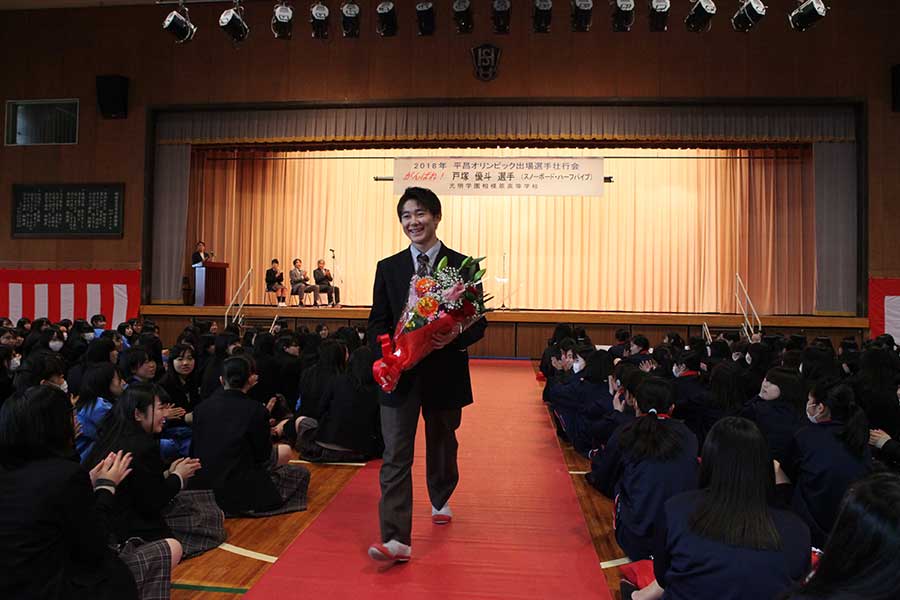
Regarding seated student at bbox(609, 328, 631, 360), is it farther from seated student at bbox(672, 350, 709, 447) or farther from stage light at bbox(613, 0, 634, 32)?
stage light at bbox(613, 0, 634, 32)

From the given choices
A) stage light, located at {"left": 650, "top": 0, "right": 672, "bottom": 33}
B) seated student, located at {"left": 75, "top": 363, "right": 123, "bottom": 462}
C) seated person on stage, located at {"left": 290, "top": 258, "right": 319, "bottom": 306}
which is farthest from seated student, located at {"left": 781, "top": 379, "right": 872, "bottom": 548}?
seated person on stage, located at {"left": 290, "top": 258, "right": 319, "bottom": 306}

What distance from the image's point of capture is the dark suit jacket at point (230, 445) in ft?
11.0

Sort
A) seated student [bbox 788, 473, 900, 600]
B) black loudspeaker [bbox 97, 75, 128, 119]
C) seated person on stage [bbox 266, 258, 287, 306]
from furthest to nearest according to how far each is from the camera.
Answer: seated person on stage [bbox 266, 258, 287, 306] → black loudspeaker [bbox 97, 75, 128, 119] → seated student [bbox 788, 473, 900, 600]

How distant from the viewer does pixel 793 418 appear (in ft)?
11.2

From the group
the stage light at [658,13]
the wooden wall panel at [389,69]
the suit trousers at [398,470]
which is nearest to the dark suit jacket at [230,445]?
the suit trousers at [398,470]

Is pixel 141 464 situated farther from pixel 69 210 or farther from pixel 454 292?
pixel 69 210

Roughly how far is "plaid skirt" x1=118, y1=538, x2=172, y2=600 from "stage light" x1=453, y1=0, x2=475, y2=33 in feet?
26.7

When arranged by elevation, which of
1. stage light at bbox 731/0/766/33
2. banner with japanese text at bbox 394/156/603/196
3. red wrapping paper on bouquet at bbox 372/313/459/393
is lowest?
red wrapping paper on bouquet at bbox 372/313/459/393

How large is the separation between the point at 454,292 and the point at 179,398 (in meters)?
2.75

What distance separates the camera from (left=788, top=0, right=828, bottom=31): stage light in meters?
8.16

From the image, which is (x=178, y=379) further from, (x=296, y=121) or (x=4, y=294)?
(x=4, y=294)

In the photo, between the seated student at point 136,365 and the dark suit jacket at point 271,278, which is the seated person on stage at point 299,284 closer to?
the dark suit jacket at point 271,278

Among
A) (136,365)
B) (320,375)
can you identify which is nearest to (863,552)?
(136,365)

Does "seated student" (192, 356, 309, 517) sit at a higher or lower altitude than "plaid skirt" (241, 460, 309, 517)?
higher
